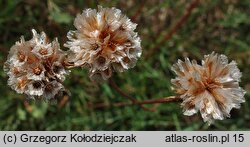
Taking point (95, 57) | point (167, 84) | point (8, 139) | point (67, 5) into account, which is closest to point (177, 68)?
point (95, 57)

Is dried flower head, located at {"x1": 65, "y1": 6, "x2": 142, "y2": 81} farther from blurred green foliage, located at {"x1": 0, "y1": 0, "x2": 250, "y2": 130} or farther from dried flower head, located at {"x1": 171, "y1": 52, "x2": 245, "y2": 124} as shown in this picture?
blurred green foliage, located at {"x1": 0, "y1": 0, "x2": 250, "y2": 130}

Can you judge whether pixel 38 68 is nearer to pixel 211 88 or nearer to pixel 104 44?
pixel 104 44

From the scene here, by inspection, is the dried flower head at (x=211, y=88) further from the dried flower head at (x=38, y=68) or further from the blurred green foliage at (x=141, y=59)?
the blurred green foliage at (x=141, y=59)

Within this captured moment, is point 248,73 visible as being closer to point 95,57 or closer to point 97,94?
point 97,94

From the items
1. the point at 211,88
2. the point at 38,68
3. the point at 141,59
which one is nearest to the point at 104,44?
the point at 38,68

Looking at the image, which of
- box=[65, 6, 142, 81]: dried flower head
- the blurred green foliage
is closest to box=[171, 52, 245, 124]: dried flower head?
box=[65, 6, 142, 81]: dried flower head
